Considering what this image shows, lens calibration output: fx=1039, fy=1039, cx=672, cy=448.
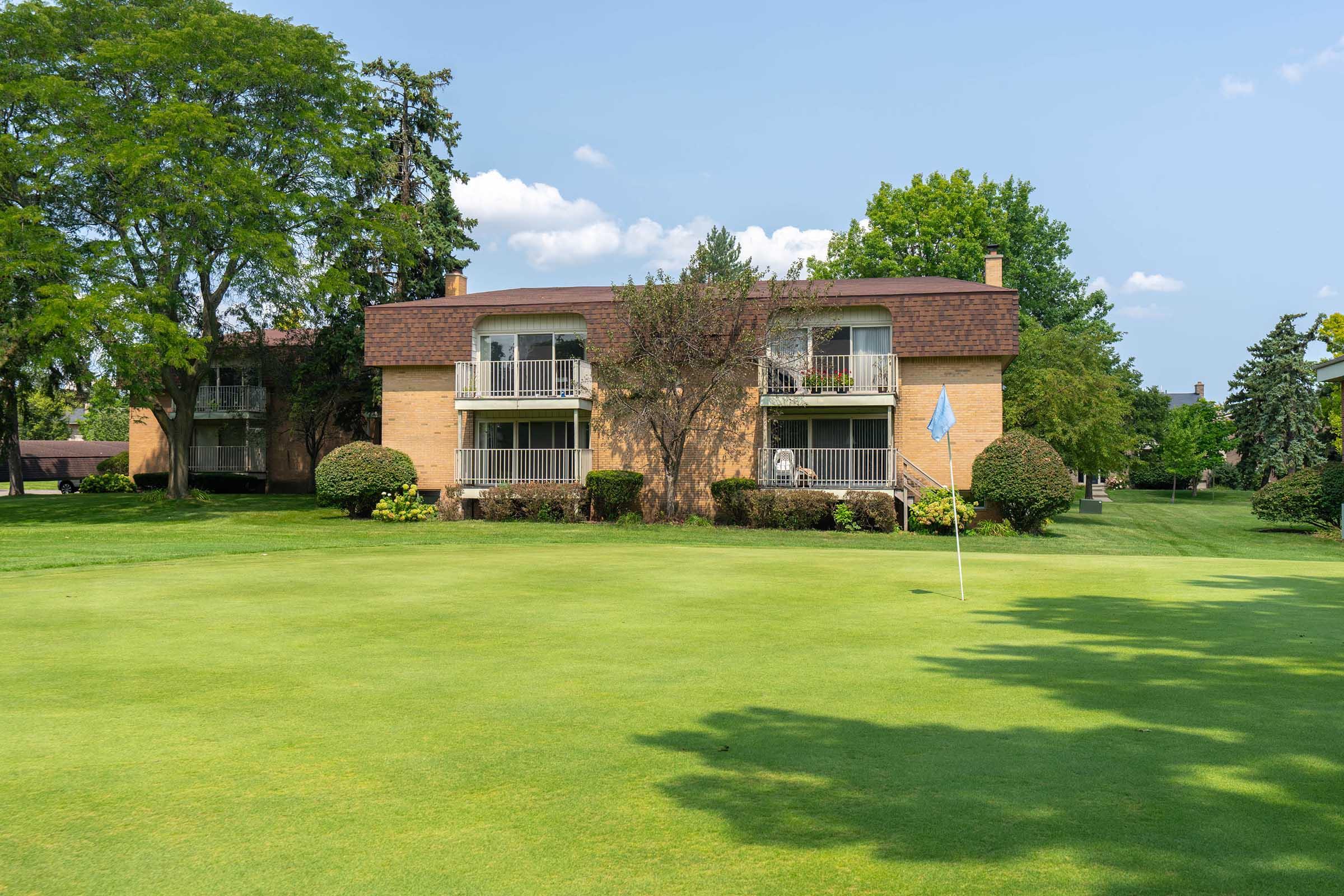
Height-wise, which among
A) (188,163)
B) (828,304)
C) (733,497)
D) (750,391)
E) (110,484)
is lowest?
(733,497)

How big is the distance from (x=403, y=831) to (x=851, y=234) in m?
59.2

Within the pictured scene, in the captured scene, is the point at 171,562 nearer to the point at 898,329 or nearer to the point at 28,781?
the point at 28,781

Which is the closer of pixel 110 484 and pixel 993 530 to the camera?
pixel 993 530

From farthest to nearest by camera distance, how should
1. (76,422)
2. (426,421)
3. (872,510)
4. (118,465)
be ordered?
(76,422) < (118,465) < (426,421) < (872,510)

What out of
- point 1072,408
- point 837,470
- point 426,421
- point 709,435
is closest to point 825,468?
point 837,470

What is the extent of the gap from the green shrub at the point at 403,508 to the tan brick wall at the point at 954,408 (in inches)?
573

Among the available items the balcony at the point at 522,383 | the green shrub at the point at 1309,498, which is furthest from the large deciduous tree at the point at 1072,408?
the balcony at the point at 522,383

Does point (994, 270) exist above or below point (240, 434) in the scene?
above

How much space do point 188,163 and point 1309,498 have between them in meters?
35.1

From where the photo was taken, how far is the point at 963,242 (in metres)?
56.4

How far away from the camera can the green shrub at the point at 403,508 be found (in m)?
31.1

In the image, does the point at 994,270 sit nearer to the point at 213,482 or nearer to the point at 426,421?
the point at 426,421

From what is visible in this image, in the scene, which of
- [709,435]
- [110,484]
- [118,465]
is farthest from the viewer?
[118,465]

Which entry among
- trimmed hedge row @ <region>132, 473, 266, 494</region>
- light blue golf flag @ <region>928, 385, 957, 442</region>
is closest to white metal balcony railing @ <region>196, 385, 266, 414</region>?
trimmed hedge row @ <region>132, 473, 266, 494</region>
